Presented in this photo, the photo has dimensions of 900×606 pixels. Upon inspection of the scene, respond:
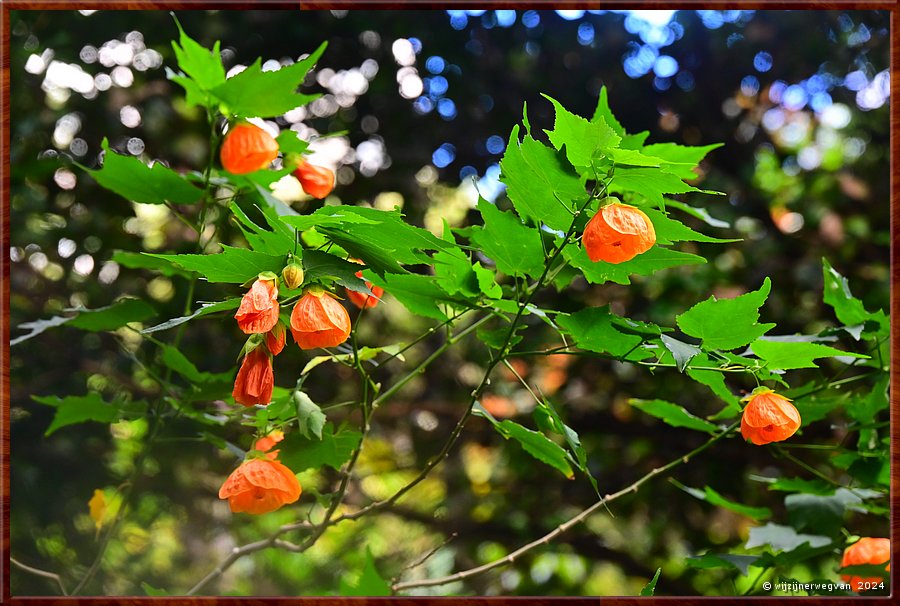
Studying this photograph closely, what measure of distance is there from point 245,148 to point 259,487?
0.23 metres

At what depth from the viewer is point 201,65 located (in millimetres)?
542

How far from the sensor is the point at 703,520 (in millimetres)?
1266

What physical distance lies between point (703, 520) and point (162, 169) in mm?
1017

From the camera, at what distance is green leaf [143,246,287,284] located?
376 millimetres

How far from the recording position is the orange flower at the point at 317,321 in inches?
15.5

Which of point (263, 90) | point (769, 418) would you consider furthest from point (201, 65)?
point (769, 418)

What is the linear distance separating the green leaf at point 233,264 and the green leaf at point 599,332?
16 centimetres

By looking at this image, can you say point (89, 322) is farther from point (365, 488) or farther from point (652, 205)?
point (365, 488)

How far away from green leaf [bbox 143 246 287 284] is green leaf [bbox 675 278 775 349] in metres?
0.21

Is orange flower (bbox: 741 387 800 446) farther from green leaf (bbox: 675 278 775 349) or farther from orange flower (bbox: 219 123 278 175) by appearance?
orange flower (bbox: 219 123 278 175)

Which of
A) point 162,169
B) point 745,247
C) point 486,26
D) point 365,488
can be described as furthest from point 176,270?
point 365,488

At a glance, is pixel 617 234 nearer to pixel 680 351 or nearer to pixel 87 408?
pixel 680 351

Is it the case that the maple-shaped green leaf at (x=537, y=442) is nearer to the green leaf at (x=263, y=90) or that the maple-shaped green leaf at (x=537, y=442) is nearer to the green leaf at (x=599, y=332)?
the green leaf at (x=599, y=332)

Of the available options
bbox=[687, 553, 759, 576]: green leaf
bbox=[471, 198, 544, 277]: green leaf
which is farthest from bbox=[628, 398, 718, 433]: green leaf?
bbox=[471, 198, 544, 277]: green leaf
